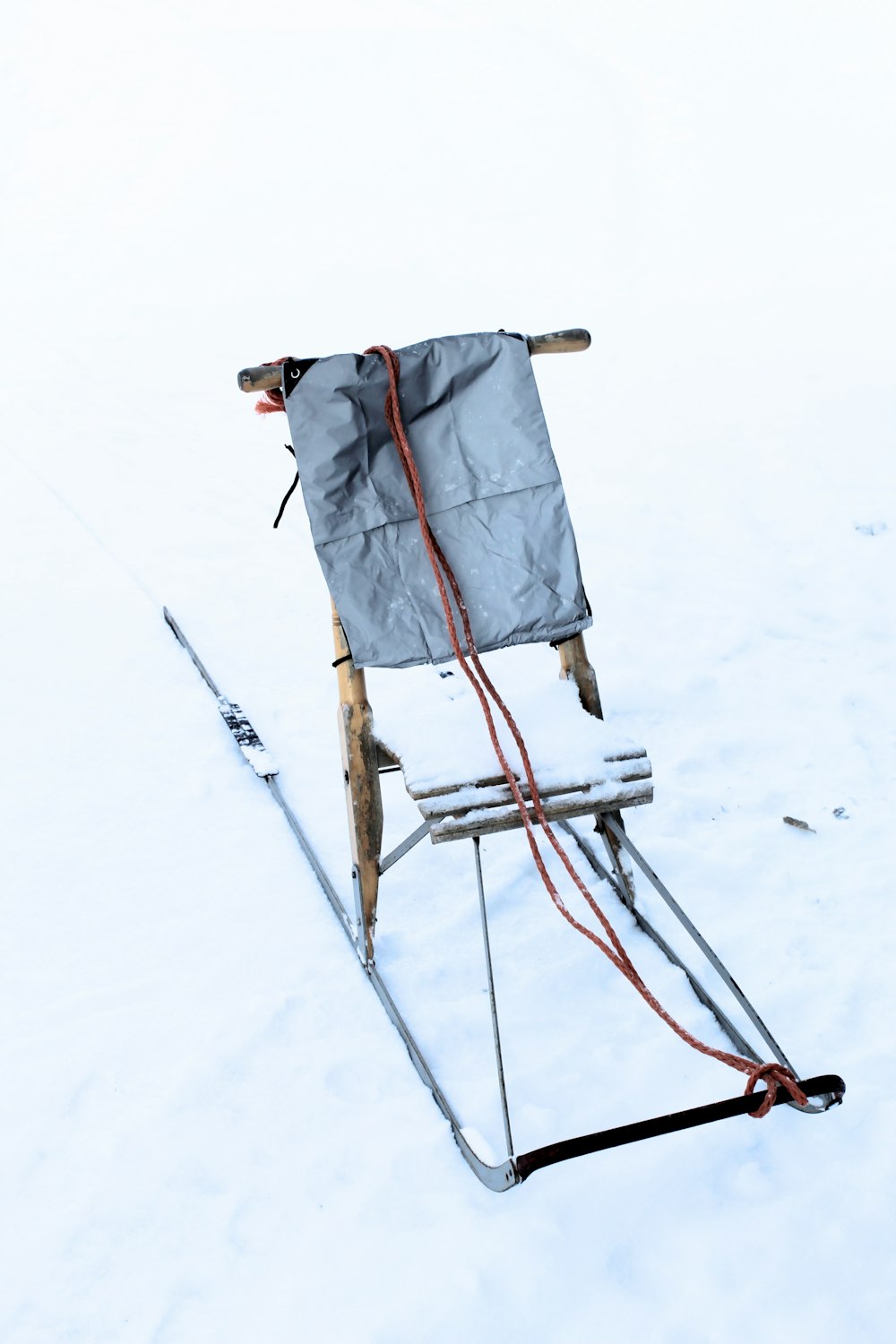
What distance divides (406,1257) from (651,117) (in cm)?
1173

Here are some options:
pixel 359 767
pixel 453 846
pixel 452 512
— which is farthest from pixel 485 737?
pixel 453 846

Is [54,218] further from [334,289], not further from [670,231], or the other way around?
[670,231]

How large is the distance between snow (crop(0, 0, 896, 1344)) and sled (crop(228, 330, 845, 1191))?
0.20 metres

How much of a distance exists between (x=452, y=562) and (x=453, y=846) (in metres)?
1.10

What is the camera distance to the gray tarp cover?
7.47 feet

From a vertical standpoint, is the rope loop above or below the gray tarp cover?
below

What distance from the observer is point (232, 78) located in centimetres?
1341

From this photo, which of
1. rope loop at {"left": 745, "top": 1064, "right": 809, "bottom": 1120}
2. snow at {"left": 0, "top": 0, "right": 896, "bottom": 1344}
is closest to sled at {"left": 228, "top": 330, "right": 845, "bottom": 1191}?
snow at {"left": 0, "top": 0, "right": 896, "bottom": 1344}

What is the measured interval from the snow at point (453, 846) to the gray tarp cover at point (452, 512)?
924 mm

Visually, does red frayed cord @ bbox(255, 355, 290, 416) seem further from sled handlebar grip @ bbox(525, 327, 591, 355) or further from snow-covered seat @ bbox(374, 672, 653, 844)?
snow-covered seat @ bbox(374, 672, 653, 844)

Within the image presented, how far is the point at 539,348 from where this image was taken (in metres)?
2.36

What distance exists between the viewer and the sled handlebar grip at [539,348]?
2162 mm

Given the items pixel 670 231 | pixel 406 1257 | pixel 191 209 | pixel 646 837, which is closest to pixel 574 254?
pixel 670 231

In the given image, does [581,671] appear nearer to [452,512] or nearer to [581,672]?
[581,672]
